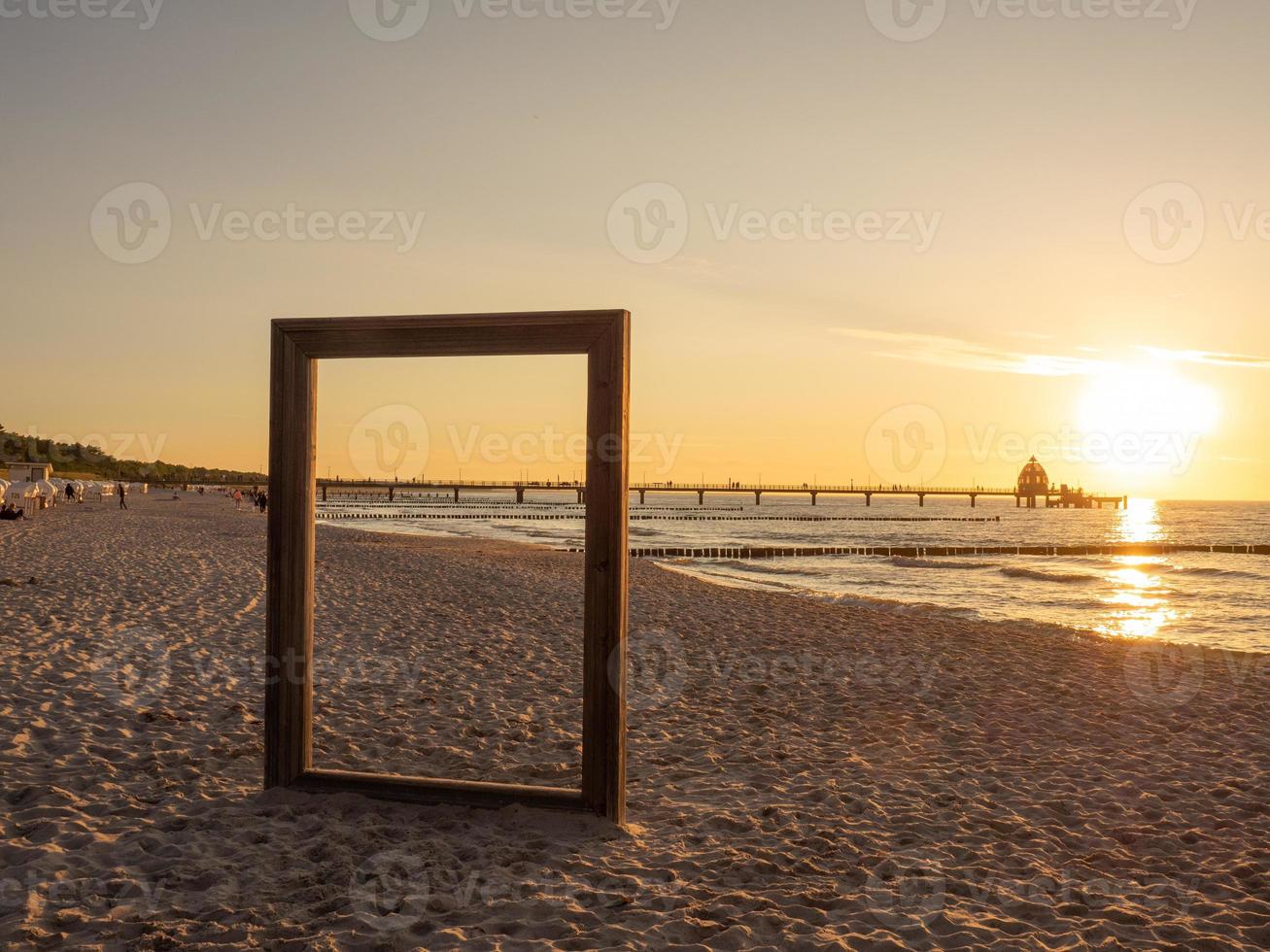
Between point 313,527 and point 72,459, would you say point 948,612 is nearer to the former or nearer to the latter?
point 313,527

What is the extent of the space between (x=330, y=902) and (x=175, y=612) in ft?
30.3

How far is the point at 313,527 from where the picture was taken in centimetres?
455

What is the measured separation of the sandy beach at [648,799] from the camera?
12.4ft

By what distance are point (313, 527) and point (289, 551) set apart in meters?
0.50

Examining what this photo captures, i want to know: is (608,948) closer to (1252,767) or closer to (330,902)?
(330,902)

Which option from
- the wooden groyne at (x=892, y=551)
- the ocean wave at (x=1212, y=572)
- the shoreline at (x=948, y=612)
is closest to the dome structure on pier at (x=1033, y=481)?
the wooden groyne at (x=892, y=551)

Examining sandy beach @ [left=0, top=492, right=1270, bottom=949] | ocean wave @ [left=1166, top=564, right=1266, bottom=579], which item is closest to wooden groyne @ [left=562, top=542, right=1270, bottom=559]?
ocean wave @ [left=1166, top=564, right=1266, bottom=579]

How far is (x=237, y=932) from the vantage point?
3531 mm

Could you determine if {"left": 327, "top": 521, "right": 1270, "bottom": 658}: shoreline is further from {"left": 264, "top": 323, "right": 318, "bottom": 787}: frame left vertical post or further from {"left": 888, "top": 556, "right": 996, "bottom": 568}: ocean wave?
{"left": 264, "top": 323, "right": 318, "bottom": 787}: frame left vertical post

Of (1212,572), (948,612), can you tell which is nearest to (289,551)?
(948,612)

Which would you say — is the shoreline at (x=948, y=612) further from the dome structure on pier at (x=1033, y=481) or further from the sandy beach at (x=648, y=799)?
the dome structure on pier at (x=1033, y=481)

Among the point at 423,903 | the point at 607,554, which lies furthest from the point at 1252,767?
the point at 423,903

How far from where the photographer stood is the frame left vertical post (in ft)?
16.0

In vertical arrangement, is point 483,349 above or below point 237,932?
above
